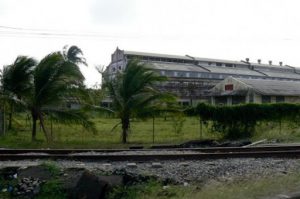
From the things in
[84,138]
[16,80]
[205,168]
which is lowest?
[205,168]

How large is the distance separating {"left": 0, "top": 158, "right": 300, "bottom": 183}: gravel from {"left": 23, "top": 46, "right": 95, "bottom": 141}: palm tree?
903 centimetres

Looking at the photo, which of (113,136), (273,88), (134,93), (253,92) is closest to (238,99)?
(253,92)

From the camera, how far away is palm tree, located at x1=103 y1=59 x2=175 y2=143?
68.9 ft

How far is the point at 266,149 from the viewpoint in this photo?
14.9 meters

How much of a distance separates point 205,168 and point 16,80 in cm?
1331

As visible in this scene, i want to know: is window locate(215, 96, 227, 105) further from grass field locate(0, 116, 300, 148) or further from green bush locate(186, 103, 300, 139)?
green bush locate(186, 103, 300, 139)

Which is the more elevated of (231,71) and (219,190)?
(231,71)

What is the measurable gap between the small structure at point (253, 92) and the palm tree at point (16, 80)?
4515 centimetres

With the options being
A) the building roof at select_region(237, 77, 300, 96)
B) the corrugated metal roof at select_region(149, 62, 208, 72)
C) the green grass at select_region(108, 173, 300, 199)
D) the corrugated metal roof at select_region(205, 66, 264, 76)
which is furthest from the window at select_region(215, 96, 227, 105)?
the green grass at select_region(108, 173, 300, 199)

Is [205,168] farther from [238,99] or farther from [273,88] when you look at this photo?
[273,88]

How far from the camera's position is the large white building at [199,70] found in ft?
255

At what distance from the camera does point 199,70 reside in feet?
314

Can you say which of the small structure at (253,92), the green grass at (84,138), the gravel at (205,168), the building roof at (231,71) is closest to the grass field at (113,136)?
the green grass at (84,138)

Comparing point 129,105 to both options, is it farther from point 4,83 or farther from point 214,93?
point 214,93
